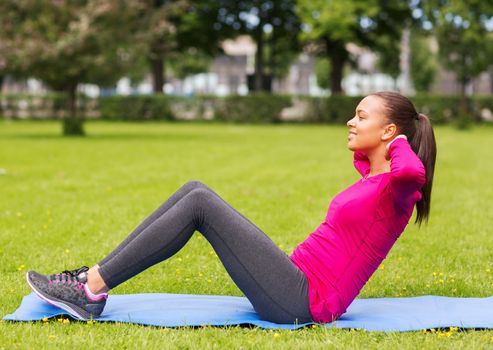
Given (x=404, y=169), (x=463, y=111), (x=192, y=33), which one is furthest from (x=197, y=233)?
(x=192, y=33)

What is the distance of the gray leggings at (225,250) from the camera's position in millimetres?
4301

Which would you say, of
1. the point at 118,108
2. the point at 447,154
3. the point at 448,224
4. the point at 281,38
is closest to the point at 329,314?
A: the point at 448,224

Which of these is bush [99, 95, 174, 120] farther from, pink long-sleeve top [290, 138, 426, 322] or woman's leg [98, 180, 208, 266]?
pink long-sleeve top [290, 138, 426, 322]

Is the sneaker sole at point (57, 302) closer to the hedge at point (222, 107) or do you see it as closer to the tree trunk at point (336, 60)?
the hedge at point (222, 107)

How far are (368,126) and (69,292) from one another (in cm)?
190

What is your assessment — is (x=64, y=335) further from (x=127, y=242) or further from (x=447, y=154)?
(x=447, y=154)

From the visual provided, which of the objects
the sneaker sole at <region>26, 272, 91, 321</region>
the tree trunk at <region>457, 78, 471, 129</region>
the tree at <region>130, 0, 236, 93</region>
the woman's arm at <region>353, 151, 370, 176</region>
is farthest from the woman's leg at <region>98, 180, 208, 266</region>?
the tree at <region>130, 0, 236, 93</region>

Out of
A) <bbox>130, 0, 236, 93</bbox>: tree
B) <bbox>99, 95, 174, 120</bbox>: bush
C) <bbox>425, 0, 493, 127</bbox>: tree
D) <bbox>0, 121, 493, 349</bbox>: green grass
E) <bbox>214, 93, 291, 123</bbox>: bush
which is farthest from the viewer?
<bbox>130, 0, 236, 93</bbox>: tree

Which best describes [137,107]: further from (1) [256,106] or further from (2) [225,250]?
(2) [225,250]

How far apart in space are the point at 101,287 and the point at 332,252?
1.30 meters

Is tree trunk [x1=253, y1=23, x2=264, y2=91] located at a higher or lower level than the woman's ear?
higher

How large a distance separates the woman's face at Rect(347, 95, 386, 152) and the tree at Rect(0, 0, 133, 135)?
64.4 ft

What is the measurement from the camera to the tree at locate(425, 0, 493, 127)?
3475cm

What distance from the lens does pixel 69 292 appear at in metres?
4.45
